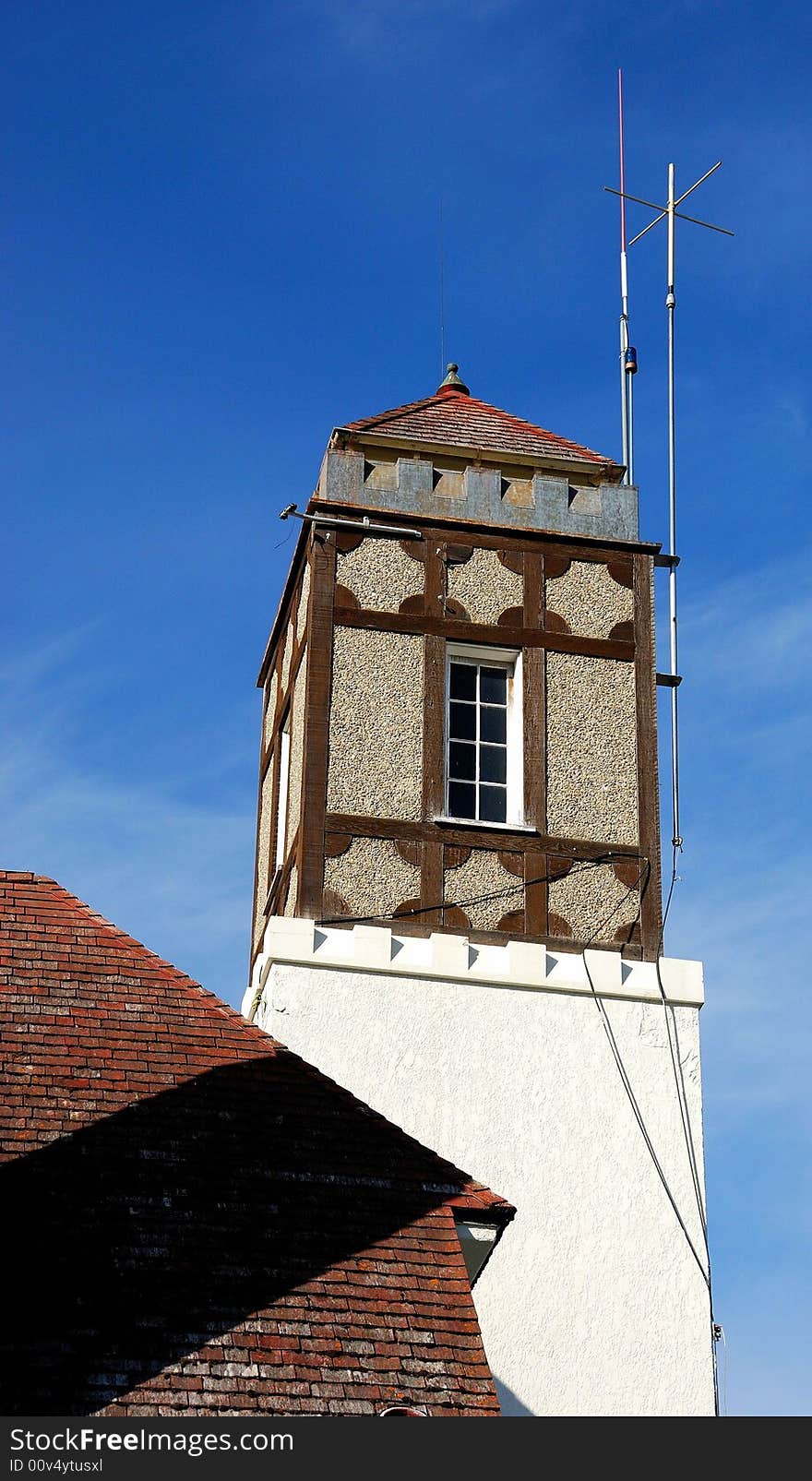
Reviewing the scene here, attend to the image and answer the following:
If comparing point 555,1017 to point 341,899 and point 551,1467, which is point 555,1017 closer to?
point 341,899

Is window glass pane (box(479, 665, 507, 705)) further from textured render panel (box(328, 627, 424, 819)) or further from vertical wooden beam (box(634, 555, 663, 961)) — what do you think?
vertical wooden beam (box(634, 555, 663, 961))

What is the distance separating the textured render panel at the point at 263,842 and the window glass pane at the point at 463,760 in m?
2.02

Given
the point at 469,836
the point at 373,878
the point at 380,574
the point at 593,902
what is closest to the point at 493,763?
the point at 469,836

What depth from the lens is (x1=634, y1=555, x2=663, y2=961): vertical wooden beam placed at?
1483 cm

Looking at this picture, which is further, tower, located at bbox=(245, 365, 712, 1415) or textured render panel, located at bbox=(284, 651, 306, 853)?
textured render panel, located at bbox=(284, 651, 306, 853)

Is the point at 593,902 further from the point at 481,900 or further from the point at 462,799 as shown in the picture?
the point at 462,799

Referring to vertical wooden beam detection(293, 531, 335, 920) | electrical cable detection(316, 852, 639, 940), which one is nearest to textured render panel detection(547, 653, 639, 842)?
electrical cable detection(316, 852, 639, 940)

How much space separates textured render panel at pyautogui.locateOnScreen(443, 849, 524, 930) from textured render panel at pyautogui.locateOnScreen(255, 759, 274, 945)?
2248 millimetres

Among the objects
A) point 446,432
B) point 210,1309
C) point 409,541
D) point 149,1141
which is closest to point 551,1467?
point 210,1309

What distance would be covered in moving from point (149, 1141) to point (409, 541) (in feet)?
22.8

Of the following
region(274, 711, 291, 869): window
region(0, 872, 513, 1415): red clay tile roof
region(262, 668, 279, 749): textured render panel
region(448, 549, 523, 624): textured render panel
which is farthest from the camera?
region(262, 668, 279, 749): textured render panel

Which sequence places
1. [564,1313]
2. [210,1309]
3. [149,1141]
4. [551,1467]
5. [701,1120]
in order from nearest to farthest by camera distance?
[551,1467] < [210,1309] < [149,1141] < [564,1313] < [701,1120]

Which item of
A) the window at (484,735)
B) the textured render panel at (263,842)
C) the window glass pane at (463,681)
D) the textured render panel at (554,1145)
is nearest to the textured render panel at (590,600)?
the window at (484,735)

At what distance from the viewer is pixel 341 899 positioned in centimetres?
1441
